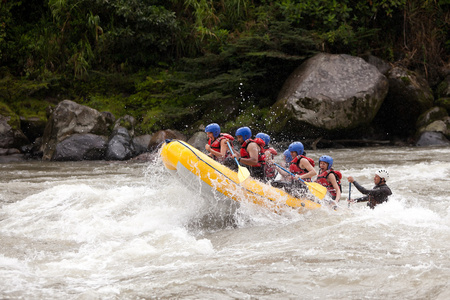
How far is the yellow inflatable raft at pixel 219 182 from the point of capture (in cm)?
633

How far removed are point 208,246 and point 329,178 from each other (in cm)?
244

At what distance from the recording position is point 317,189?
6.62m

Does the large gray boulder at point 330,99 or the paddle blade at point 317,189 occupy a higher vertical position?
the large gray boulder at point 330,99

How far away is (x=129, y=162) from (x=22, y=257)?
7.93 meters

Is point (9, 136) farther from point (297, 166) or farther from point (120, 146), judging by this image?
point (297, 166)

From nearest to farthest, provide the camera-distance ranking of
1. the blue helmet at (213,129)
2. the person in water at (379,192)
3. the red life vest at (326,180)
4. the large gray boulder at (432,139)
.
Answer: the person in water at (379,192) → the red life vest at (326,180) → the blue helmet at (213,129) → the large gray boulder at (432,139)

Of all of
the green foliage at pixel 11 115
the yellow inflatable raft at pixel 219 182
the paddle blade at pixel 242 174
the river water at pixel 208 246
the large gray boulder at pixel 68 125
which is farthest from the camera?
the green foliage at pixel 11 115

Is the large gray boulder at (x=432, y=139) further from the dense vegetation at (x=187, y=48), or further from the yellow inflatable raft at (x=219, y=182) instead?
the yellow inflatable raft at (x=219, y=182)

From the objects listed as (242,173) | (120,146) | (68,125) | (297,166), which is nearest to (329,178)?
(297,166)

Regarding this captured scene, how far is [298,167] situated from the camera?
7090 millimetres

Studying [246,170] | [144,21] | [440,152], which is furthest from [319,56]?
[246,170]

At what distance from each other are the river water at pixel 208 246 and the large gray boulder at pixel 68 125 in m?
4.98

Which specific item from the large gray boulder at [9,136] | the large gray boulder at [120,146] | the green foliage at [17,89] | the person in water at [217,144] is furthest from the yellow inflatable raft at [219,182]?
the green foliage at [17,89]

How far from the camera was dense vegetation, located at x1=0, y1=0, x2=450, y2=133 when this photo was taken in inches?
603
